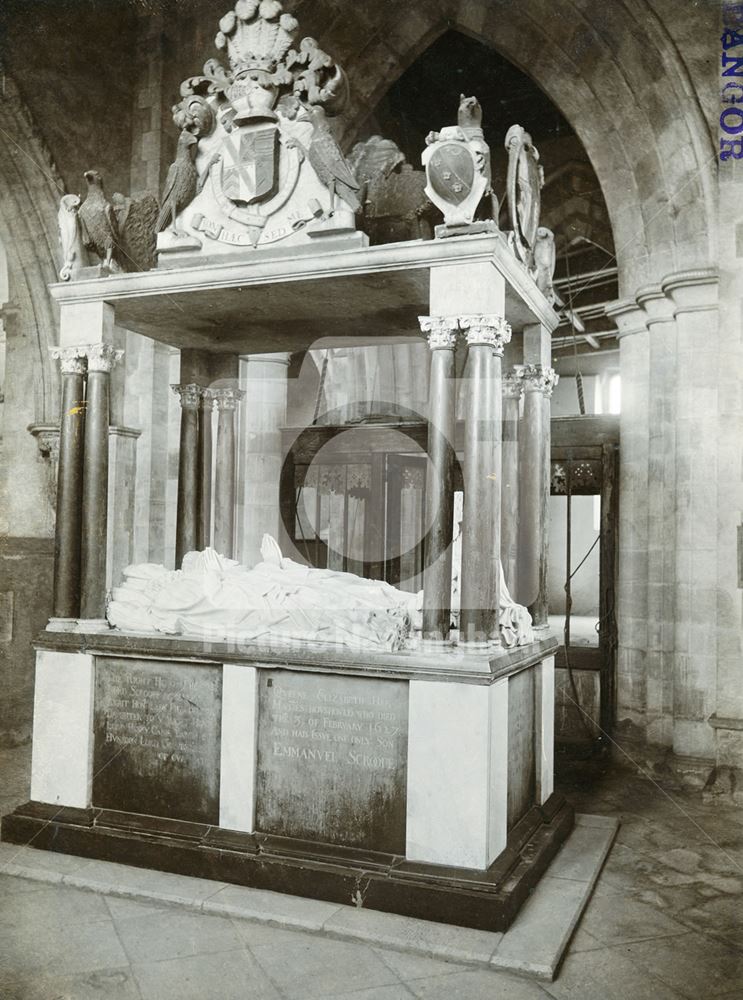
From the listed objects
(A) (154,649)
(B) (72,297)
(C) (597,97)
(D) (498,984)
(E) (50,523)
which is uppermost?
(C) (597,97)

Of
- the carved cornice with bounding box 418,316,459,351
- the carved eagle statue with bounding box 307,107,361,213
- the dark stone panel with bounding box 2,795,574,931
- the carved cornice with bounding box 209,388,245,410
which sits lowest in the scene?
the dark stone panel with bounding box 2,795,574,931

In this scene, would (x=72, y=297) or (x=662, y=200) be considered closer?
(x=72, y=297)

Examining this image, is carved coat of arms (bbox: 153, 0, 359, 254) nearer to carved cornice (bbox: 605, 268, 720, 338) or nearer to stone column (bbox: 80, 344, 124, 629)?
stone column (bbox: 80, 344, 124, 629)

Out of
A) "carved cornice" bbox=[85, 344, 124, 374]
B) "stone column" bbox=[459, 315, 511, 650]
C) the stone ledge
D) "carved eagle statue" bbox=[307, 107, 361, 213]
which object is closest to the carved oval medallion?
"carved eagle statue" bbox=[307, 107, 361, 213]

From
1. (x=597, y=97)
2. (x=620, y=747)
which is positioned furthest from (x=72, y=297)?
(x=620, y=747)

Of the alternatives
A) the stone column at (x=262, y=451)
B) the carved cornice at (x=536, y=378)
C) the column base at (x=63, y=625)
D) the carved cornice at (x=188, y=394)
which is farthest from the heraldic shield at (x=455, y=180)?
the stone column at (x=262, y=451)

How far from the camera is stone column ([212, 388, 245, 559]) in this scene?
600 centimetres

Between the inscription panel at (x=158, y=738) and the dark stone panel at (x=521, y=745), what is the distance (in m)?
1.45

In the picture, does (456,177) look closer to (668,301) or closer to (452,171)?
(452,171)

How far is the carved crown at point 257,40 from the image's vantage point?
4695mm

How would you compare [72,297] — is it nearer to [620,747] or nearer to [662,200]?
[662,200]

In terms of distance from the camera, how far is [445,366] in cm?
424

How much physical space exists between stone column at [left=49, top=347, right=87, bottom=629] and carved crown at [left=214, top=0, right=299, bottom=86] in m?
1.76

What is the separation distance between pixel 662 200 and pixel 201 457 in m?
3.82
